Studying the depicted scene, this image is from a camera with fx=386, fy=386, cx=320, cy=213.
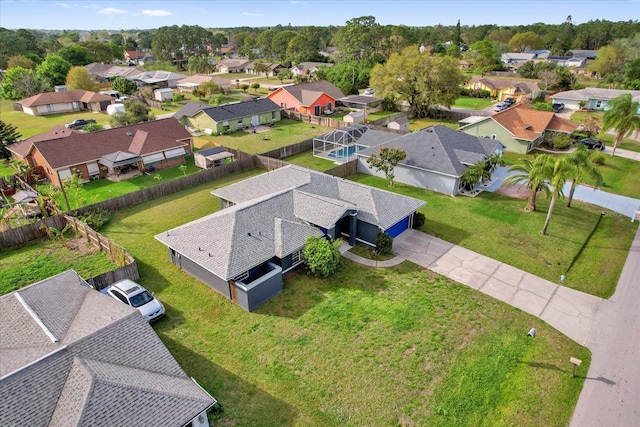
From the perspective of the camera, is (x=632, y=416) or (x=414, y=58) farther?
(x=414, y=58)

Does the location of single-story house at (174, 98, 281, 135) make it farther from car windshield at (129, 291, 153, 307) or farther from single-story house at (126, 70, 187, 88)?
single-story house at (126, 70, 187, 88)

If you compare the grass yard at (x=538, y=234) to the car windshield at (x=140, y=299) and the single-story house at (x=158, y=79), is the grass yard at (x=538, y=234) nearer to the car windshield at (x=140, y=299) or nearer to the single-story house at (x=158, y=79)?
the car windshield at (x=140, y=299)

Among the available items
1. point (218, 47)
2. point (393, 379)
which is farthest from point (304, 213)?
point (218, 47)

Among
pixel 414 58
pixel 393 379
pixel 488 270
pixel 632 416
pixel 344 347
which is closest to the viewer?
pixel 632 416

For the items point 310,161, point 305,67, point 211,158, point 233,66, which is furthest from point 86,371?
point 233,66

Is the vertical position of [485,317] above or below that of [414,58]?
below

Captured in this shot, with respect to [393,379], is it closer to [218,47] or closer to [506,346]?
[506,346]

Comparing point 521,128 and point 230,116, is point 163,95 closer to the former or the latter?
point 230,116
